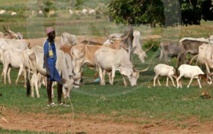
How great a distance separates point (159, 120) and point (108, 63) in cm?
1037

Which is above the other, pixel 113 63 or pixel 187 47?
pixel 113 63

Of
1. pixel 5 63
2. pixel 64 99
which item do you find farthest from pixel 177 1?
pixel 64 99

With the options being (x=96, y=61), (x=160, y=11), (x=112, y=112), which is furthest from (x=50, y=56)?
(x=160, y=11)

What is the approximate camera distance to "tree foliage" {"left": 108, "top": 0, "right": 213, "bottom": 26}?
90.0 ft

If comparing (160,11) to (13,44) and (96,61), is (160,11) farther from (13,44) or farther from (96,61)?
(13,44)

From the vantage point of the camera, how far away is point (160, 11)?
27891 millimetres

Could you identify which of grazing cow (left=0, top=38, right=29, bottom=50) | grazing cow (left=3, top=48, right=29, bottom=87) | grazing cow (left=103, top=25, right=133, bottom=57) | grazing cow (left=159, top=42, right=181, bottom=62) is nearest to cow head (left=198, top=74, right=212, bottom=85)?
grazing cow (left=103, top=25, right=133, bottom=57)

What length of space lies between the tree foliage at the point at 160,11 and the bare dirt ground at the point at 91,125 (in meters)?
11.8

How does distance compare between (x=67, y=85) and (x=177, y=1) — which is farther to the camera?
(x=177, y=1)

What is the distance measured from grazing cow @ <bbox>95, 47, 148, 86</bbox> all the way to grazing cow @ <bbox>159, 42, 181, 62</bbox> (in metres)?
6.56

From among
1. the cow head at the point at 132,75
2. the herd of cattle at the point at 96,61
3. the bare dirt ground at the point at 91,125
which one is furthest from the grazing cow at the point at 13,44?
the bare dirt ground at the point at 91,125

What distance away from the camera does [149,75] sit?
2838cm

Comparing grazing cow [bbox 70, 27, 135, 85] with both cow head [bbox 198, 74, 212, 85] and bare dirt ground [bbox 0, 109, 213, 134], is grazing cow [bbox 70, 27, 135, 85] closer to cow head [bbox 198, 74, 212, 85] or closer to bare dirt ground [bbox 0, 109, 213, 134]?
cow head [bbox 198, 74, 212, 85]

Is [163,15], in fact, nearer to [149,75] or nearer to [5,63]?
[149,75]
